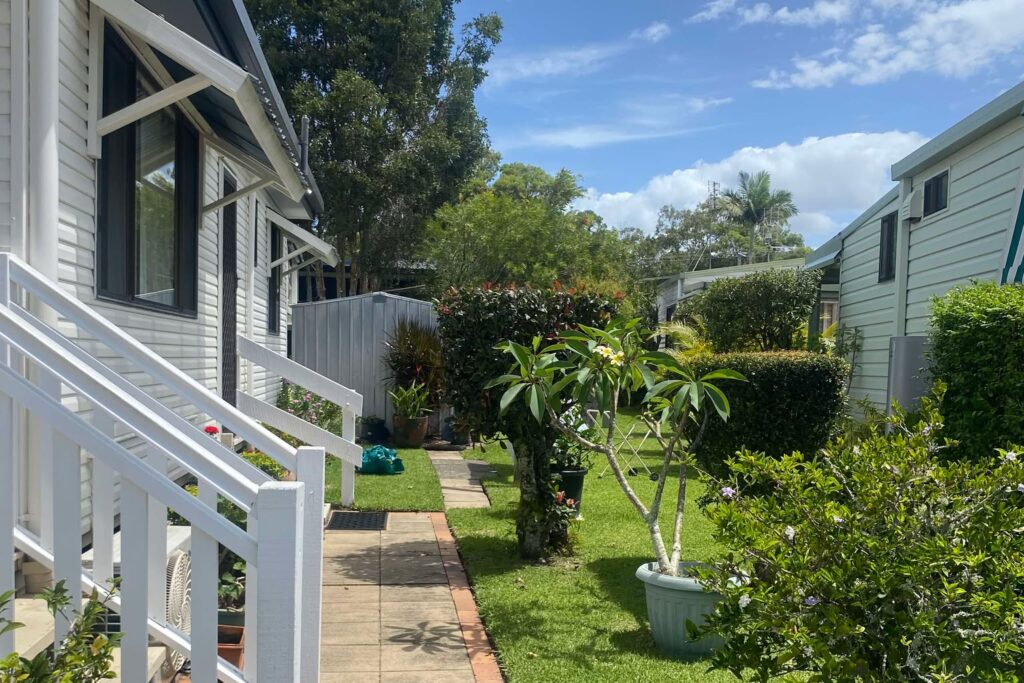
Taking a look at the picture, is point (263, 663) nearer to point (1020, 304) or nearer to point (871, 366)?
point (1020, 304)

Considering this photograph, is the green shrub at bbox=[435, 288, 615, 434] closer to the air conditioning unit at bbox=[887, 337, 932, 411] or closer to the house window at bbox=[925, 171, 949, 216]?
the air conditioning unit at bbox=[887, 337, 932, 411]

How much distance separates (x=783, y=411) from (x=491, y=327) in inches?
122

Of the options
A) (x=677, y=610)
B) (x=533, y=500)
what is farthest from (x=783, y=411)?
(x=677, y=610)

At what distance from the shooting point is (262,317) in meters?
10.9

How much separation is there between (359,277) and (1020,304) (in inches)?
862

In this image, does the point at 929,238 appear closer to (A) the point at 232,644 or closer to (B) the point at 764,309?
(B) the point at 764,309

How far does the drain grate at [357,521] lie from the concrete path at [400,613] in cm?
17

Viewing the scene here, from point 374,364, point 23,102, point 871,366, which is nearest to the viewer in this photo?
point 23,102

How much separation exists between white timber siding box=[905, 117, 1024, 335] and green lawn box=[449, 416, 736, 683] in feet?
11.6

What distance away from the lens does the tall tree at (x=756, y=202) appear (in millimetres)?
48812

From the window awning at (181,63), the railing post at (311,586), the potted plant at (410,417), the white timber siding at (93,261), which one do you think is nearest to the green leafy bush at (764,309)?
the potted plant at (410,417)

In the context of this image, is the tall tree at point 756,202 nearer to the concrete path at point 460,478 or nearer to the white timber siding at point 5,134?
the concrete path at point 460,478

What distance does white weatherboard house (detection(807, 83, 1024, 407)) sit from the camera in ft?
23.6

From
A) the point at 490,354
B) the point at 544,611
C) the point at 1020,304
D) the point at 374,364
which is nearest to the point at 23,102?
the point at 490,354
